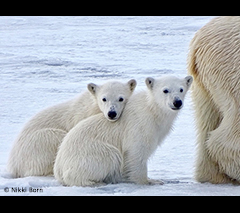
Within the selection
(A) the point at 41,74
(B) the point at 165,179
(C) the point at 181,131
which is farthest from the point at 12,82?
(B) the point at 165,179

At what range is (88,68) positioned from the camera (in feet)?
34.0

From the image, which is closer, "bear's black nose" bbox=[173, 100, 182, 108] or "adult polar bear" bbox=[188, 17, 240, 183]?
"bear's black nose" bbox=[173, 100, 182, 108]

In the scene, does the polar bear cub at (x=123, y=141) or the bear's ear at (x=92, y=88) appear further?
the bear's ear at (x=92, y=88)

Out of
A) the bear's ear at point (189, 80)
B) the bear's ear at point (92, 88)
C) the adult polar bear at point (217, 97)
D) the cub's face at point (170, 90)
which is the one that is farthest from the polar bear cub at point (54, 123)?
the adult polar bear at point (217, 97)

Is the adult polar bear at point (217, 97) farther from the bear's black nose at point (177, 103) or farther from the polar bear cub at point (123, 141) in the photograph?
the bear's black nose at point (177, 103)

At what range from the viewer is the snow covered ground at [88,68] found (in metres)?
4.83

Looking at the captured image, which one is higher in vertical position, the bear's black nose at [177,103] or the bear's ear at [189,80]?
the bear's ear at [189,80]

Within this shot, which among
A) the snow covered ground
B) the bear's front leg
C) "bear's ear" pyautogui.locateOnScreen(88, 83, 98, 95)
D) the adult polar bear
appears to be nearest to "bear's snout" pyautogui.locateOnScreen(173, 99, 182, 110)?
the adult polar bear

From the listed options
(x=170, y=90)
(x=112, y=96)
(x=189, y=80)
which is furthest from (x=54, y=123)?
(x=189, y=80)

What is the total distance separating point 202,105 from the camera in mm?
5082

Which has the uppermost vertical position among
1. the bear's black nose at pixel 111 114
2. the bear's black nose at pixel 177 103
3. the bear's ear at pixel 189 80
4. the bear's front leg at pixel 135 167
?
the bear's ear at pixel 189 80

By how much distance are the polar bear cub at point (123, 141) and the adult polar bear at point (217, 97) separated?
24 cm

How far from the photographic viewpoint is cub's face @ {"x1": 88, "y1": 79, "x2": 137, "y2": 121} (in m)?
4.91

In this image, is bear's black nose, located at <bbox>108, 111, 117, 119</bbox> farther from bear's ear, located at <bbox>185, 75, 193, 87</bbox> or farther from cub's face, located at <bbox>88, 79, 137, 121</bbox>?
bear's ear, located at <bbox>185, 75, 193, 87</bbox>
